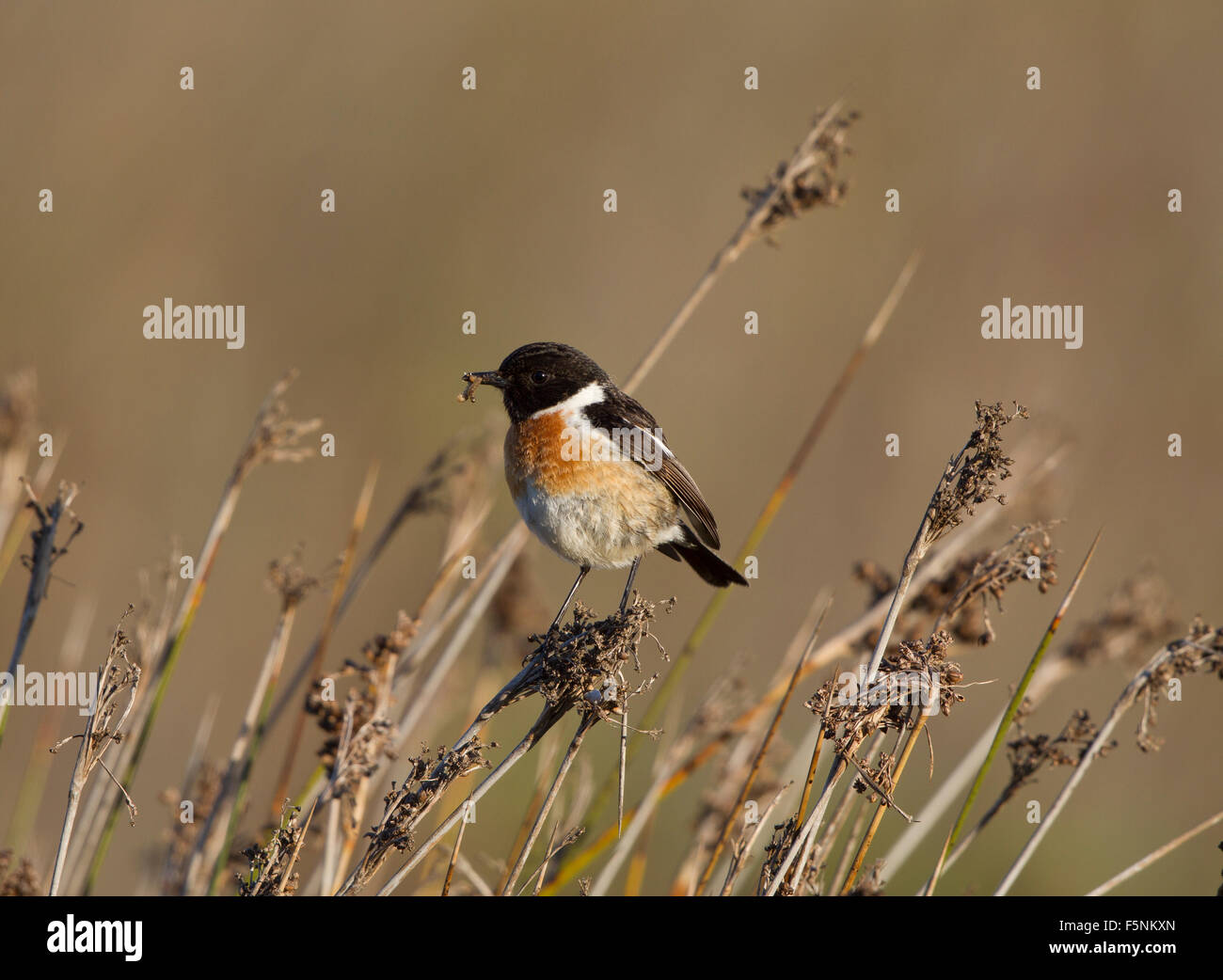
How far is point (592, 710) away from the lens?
2.72 metres

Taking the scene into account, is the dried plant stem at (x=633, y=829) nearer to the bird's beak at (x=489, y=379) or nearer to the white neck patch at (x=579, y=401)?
the white neck patch at (x=579, y=401)

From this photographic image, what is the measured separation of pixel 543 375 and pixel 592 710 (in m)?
1.72

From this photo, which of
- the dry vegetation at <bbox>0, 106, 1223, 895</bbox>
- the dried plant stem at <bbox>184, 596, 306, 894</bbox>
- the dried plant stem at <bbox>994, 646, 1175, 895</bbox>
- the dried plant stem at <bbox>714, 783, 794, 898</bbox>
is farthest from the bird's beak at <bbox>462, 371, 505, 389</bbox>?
the dried plant stem at <bbox>994, 646, 1175, 895</bbox>

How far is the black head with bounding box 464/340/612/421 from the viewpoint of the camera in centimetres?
412

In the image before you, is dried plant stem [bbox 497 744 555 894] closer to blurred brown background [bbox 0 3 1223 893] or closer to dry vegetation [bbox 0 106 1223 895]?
dry vegetation [bbox 0 106 1223 895]

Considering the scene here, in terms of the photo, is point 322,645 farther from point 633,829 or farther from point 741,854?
point 741,854

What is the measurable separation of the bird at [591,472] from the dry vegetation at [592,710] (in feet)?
0.72

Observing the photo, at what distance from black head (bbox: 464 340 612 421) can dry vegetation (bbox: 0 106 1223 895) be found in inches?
13.2

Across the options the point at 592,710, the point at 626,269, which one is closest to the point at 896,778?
the point at 592,710

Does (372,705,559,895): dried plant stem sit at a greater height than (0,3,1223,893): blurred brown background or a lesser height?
lesser

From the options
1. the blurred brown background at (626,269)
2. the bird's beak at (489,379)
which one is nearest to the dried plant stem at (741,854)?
the bird's beak at (489,379)

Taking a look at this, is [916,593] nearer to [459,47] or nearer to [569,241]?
[569,241]

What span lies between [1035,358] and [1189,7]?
3.25 m
